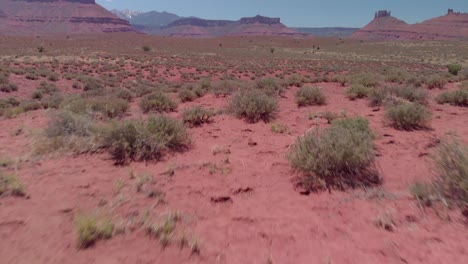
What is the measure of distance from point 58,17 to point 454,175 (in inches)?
6407

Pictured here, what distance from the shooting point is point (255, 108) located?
24.1 ft

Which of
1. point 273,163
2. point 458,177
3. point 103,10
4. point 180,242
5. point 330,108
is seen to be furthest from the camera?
point 103,10

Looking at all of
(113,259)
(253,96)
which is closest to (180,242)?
(113,259)

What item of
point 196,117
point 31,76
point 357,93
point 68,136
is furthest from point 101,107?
point 31,76

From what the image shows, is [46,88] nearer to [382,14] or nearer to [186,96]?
[186,96]

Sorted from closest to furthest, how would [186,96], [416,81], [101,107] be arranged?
[101,107]
[186,96]
[416,81]

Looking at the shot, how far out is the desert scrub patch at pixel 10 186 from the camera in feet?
12.8

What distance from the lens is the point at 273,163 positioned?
16.3ft

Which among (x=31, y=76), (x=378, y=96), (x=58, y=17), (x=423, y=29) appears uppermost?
(x=423, y=29)

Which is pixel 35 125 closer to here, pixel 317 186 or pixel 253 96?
pixel 253 96

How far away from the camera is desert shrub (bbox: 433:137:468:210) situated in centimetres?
322

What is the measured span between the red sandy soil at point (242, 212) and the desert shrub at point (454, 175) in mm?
249

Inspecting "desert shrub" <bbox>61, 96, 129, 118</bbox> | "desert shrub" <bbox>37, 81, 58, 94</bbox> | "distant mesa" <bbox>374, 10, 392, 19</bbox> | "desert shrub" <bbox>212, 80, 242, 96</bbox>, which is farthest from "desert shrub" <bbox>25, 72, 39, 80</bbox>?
"distant mesa" <bbox>374, 10, 392, 19</bbox>

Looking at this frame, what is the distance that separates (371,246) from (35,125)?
7878 mm
